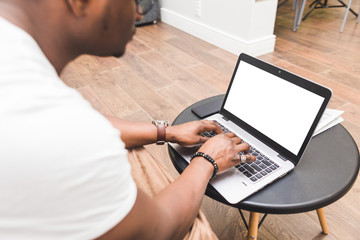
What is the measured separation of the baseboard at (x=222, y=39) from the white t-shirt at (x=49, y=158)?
7.76 ft

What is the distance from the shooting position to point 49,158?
1.13ft

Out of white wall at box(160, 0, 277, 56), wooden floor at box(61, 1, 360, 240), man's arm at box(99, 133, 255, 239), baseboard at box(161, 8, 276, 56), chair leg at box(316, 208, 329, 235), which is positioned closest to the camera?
man's arm at box(99, 133, 255, 239)

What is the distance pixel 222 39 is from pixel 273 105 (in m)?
2.08

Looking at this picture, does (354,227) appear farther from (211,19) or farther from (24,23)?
(211,19)

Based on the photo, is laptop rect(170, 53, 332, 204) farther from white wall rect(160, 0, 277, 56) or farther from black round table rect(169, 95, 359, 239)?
white wall rect(160, 0, 277, 56)

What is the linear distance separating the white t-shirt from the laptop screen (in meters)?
0.55

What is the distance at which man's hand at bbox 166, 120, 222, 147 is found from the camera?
0.84 metres

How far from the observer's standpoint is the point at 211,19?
2.88 metres

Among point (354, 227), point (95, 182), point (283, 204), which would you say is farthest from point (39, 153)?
point (354, 227)

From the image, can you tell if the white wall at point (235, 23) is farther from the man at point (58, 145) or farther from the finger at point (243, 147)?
the man at point (58, 145)

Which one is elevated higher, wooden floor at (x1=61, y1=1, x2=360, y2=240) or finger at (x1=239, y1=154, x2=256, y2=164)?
finger at (x1=239, y1=154, x2=256, y2=164)

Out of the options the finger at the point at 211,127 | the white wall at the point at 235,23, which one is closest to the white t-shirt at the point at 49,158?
the finger at the point at 211,127

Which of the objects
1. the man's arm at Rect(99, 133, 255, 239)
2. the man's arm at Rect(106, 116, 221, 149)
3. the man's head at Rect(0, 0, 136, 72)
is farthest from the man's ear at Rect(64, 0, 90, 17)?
the man's arm at Rect(106, 116, 221, 149)

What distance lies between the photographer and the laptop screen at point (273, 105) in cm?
76
